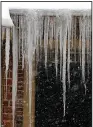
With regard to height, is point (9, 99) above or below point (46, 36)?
below

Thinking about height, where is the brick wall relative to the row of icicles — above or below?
below

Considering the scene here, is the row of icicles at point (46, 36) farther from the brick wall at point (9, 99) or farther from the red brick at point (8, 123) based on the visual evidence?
the red brick at point (8, 123)

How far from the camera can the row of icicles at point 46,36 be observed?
8672 mm

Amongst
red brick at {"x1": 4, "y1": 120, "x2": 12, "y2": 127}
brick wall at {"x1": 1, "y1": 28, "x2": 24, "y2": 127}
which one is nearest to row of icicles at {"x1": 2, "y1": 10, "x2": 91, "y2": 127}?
brick wall at {"x1": 1, "y1": 28, "x2": 24, "y2": 127}

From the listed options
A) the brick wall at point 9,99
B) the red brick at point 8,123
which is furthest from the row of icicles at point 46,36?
the red brick at point 8,123

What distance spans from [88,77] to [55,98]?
0.47m

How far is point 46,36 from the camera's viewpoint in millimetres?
8695

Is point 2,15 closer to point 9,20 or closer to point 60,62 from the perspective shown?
point 9,20

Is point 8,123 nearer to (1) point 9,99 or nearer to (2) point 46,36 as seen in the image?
(1) point 9,99

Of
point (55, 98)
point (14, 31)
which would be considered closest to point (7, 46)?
point (14, 31)

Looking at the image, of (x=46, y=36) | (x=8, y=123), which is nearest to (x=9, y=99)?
(x=8, y=123)

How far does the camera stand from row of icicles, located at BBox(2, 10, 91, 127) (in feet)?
28.5

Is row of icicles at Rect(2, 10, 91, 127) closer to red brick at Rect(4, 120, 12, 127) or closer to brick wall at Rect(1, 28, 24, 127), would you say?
brick wall at Rect(1, 28, 24, 127)
